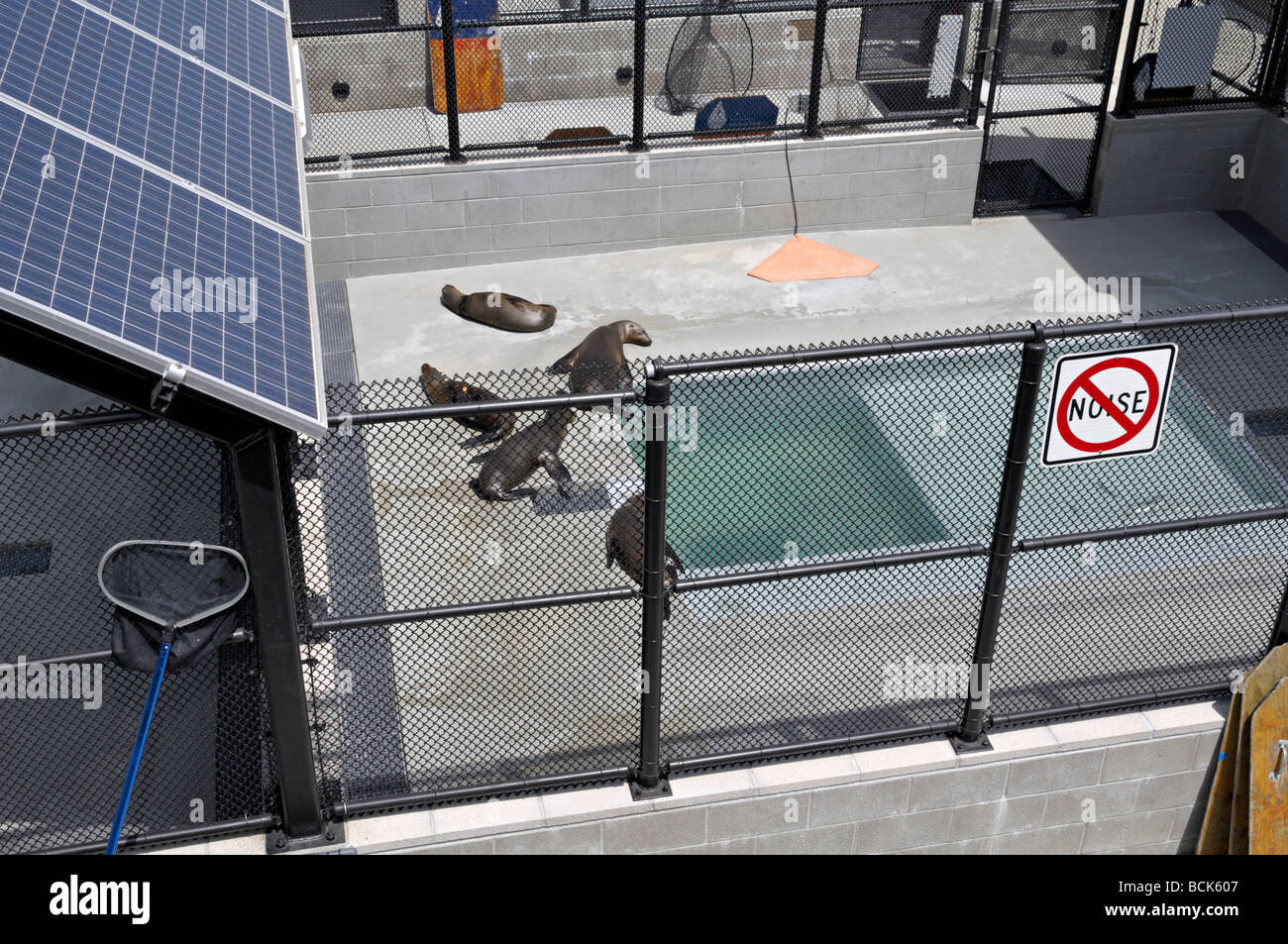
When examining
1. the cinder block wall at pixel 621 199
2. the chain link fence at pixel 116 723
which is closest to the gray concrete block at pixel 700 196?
the cinder block wall at pixel 621 199

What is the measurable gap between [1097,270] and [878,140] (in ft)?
7.47

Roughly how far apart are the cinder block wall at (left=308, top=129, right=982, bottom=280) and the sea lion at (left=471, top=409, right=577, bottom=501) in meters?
4.24

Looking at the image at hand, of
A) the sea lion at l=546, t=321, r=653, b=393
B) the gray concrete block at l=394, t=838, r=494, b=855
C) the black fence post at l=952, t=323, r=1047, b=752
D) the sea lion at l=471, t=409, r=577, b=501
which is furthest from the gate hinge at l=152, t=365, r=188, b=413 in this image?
the sea lion at l=546, t=321, r=653, b=393

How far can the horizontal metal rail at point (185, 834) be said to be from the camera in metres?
5.43

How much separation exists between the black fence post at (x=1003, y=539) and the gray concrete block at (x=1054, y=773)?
0.24m

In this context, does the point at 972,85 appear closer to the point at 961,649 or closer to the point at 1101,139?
the point at 1101,139

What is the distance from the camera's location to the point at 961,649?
657cm

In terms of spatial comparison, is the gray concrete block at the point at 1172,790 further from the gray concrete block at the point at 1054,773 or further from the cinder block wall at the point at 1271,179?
the cinder block wall at the point at 1271,179

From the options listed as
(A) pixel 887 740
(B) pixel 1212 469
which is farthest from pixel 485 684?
(B) pixel 1212 469

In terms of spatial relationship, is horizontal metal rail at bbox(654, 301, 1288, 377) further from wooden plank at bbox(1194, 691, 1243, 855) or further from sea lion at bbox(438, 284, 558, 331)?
sea lion at bbox(438, 284, 558, 331)

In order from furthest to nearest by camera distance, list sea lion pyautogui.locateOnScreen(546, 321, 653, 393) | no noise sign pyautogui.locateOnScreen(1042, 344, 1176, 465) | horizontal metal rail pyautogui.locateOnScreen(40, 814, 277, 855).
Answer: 1. sea lion pyautogui.locateOnScreen(546, 321, 653, 393)
2. horizontal metal rail pyautogui.locateOnScreen(40, 814, 277, 855)
3. no noise sign pyautogui.locateOnScreen(1042, 344, 1176, 465)

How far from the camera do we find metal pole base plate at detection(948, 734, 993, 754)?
19.9 ft
